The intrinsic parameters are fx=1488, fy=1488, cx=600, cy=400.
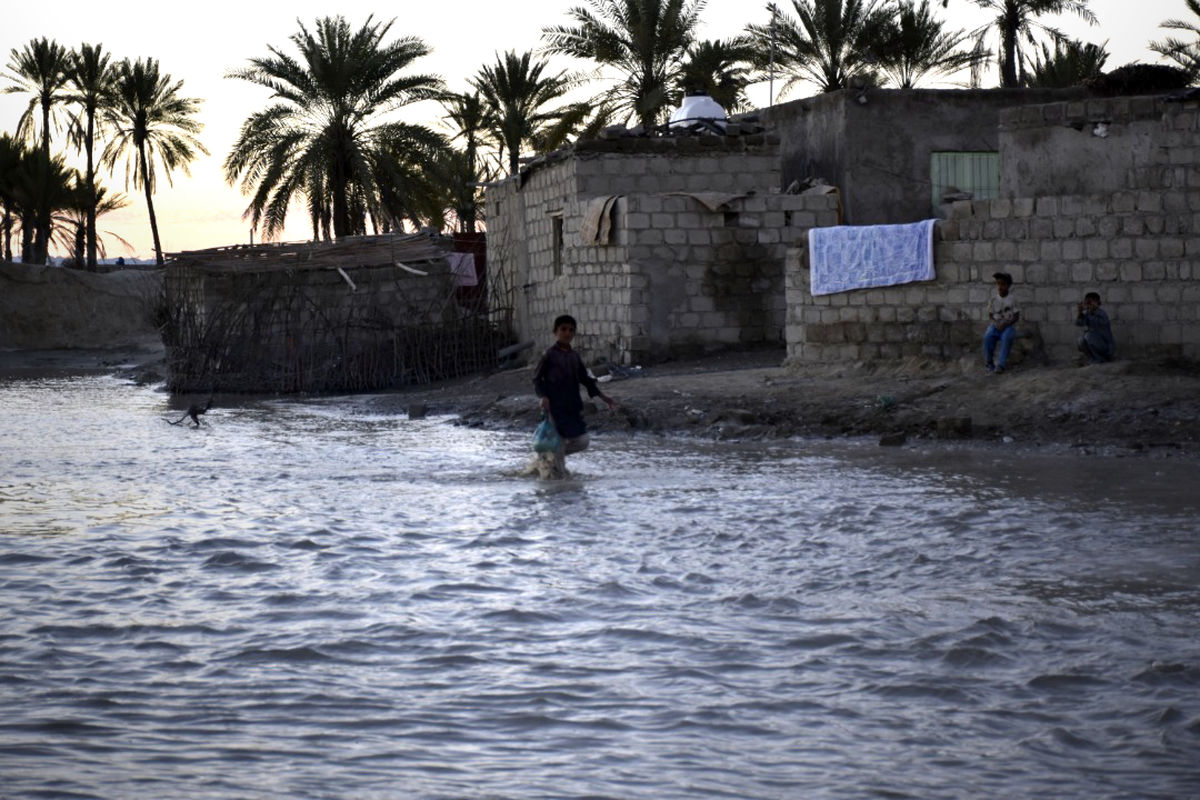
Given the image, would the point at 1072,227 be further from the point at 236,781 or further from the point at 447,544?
the point at 236,781

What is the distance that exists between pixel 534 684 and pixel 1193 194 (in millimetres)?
11426

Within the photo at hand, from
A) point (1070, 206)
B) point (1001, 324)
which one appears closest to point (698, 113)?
point (1070, 206)

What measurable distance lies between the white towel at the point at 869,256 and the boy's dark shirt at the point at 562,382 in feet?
19.1

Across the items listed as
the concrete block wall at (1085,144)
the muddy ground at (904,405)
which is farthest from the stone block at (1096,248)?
the concrete block wall at (1085,144)

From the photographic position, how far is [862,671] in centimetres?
579

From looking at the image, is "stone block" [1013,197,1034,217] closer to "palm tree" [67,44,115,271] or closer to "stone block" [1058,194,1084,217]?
"stone block" [1058,194,1084,217]

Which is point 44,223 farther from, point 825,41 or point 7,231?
point 825,41

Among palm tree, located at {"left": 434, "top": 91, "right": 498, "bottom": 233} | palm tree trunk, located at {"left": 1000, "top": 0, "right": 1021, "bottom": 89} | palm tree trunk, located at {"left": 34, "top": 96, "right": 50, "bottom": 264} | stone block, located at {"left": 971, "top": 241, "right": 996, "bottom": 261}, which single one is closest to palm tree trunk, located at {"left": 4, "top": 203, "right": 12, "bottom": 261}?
palm tree trunk, located at {"left": 34, "top": 96, "right": 50, "bottom": 264}

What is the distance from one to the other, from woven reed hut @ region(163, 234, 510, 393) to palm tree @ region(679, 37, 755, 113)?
946 centimetres

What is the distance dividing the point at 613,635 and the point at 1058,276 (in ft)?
33.0

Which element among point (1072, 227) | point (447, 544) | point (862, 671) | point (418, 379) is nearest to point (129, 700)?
point (862, 671)

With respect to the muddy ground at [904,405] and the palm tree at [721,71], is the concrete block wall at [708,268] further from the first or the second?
the palm tree at [721,71]

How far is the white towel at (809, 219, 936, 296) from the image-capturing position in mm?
15836

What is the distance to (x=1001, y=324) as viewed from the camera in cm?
1482
